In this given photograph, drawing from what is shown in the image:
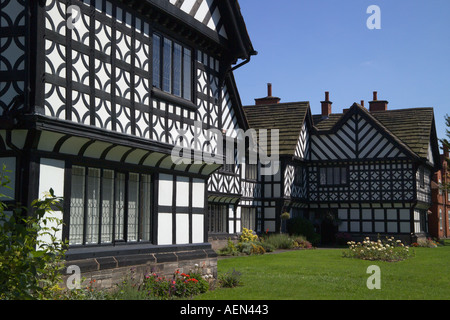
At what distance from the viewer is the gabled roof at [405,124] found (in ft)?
111

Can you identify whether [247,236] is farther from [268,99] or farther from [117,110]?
[117,110]

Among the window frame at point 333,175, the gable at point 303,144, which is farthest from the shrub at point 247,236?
the window frame at point 333,175

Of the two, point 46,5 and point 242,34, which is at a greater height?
point 242,34

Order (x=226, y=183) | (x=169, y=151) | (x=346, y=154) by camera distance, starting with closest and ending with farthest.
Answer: (x=169, y=151), (x=226, y=183), (x=346, y=154)

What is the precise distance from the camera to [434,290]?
13.7 m

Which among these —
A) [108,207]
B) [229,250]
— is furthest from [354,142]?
[108,207]

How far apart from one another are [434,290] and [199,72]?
28.3 ft

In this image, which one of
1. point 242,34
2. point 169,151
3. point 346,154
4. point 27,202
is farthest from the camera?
point 346,154

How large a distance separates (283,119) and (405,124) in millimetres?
8856

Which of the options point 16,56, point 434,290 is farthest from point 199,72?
point 434,290

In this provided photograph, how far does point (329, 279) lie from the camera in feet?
50.2

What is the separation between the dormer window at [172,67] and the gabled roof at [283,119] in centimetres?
1748

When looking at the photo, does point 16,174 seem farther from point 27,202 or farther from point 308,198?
point 308,198

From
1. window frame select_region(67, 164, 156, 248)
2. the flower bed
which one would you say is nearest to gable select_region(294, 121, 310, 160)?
the flower bed
